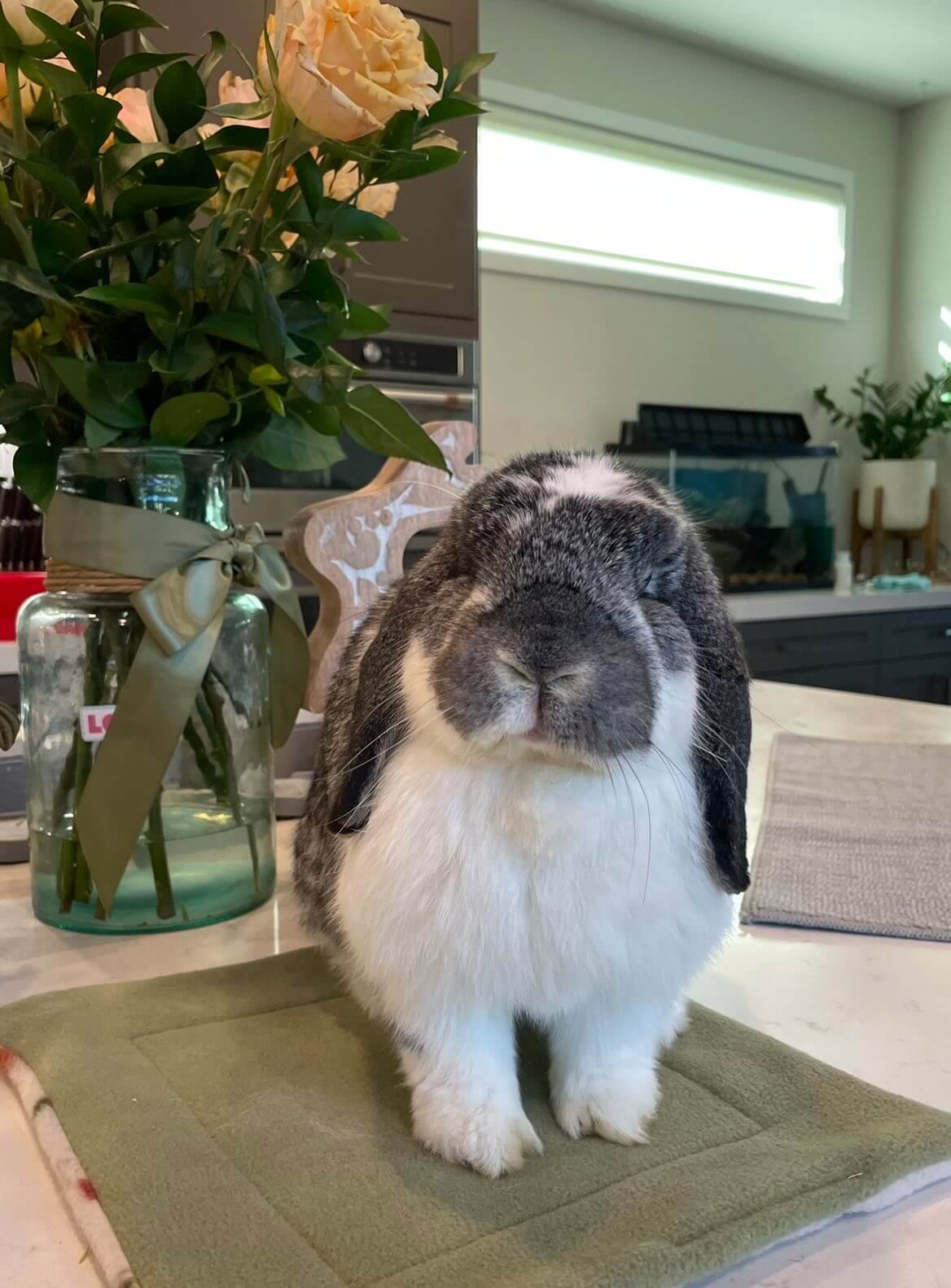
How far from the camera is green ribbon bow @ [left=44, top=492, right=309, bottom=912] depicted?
73cm

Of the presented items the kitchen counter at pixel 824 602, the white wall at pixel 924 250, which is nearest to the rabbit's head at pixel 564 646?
the kitchen counter at pixel 824 602

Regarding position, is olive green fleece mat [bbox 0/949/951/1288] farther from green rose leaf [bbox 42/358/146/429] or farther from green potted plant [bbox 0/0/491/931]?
green rose leaf [bbox 42/358/146/429]

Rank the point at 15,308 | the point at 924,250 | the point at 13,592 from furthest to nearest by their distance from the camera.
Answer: the point at 924,250, the point at 13,592, the point at 15,308

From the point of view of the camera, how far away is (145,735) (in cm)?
74

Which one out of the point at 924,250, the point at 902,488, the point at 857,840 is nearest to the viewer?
the point at 857,840

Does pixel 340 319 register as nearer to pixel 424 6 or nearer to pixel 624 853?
pixel 624 853

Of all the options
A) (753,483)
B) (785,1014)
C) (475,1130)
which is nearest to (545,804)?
(475,1130)

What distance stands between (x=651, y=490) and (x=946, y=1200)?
39cm

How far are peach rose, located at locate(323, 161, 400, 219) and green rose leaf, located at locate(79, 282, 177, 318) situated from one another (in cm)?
13

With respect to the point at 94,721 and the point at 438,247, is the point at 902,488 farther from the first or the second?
the point at 94,721

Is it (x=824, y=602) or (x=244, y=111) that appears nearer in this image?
(x=244, y=111)

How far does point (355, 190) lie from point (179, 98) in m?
0.13

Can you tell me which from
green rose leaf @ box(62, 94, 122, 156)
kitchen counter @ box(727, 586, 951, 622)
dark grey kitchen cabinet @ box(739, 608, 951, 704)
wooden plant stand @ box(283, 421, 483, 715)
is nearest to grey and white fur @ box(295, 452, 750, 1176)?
green rose leaf @ box(62, 94, 122, 156)

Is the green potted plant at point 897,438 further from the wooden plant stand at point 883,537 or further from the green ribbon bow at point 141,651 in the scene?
the green ribbon bow at point 141,651
